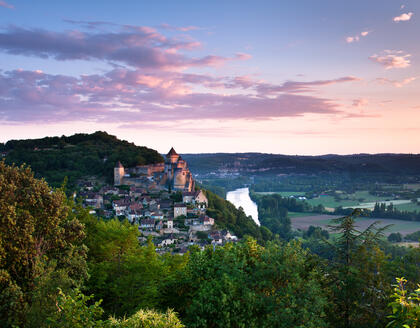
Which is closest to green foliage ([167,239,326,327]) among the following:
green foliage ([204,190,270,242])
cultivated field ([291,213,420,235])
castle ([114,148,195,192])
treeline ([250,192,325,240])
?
green foliage ([204,190,270,242])

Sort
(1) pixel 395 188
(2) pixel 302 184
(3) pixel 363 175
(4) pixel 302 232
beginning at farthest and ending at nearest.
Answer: (2) pixel 302 184, (3) pixel 363 175, (1) pixel 395 188, (4) pixel 302 232

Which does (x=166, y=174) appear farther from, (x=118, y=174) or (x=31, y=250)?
(x=31, y=250)

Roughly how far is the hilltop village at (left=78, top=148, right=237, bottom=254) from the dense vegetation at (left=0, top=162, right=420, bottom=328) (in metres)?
31.6

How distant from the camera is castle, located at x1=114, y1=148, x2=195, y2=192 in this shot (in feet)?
240

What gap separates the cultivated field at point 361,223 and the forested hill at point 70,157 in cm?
3809

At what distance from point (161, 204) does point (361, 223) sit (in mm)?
40939

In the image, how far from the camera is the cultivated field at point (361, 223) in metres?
66.7

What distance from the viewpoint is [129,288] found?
12.1 metres

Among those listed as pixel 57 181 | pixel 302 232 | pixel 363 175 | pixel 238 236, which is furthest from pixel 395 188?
pixel 57 181

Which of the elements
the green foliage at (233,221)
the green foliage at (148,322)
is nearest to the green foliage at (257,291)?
the green foliage at (148,322)

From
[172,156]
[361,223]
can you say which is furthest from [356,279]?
[172,156]

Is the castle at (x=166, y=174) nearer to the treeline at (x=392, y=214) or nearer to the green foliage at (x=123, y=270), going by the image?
the treeline at (x=392, y=214)

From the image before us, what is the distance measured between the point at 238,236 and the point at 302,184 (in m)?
99.3

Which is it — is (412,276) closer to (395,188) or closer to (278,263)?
(278,263)
